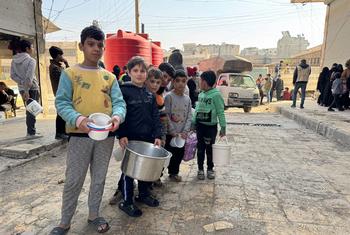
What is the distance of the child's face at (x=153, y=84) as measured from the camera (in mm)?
3234

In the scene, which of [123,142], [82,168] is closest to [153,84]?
[123,142]

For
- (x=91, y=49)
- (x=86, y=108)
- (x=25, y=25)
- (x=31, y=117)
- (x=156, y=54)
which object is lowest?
(x=31, y=117)

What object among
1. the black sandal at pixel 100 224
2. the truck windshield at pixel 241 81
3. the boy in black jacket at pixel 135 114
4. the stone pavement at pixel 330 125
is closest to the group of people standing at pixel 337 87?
the stone pavement at pixel 330 125

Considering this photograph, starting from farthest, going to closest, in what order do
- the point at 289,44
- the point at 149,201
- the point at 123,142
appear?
the point at 289,44
the point at 149,201
the point at 123,142

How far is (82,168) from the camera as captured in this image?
2.51 meters

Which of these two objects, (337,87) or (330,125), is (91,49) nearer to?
(330,125)

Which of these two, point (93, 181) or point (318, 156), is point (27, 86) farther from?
point (318, 156)

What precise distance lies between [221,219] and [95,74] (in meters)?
1.87

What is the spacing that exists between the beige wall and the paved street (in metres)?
9.86

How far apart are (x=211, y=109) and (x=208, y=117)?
12 centimetres

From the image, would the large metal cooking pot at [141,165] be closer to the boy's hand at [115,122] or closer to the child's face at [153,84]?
the boy's hand at [115,122]

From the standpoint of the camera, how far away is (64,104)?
2326 mm

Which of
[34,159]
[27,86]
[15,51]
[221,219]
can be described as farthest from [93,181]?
[15,51]

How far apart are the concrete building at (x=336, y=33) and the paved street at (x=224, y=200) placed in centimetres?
993
